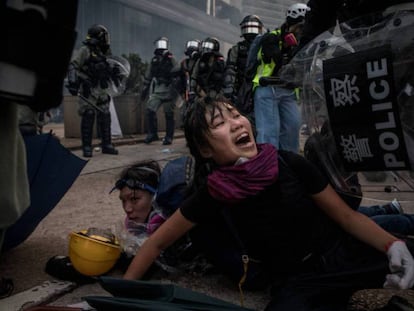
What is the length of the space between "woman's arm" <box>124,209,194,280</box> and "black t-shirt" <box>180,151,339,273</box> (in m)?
0.04

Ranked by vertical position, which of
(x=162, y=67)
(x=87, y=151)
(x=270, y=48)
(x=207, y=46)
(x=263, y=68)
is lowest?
(x=87, y=151)

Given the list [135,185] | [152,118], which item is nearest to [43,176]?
[135,185]

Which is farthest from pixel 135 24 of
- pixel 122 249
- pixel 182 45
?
pixel 122 249

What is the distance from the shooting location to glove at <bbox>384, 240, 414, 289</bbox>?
1375mm

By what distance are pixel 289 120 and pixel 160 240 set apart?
2.72m

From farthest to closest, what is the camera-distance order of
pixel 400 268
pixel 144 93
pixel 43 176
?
pixel 144 93
pixel 43 176
pixel 400 268

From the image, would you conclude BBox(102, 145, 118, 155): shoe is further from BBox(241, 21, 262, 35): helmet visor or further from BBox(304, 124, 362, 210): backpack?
BBox(304, 124, 362, 210): backpack

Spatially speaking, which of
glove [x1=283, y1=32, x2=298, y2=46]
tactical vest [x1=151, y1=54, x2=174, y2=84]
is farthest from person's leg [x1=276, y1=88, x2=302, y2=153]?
tactical vest [x1=151, y1=54, x2=174, y2=84]

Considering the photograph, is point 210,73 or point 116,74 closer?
point 116,74

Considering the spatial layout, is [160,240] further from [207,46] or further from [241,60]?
[207,46]

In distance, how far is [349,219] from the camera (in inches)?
64.6

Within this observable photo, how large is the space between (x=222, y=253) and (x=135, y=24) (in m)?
23.4

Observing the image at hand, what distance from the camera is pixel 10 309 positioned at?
1.64m

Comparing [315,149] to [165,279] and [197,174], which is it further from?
[165,279]
